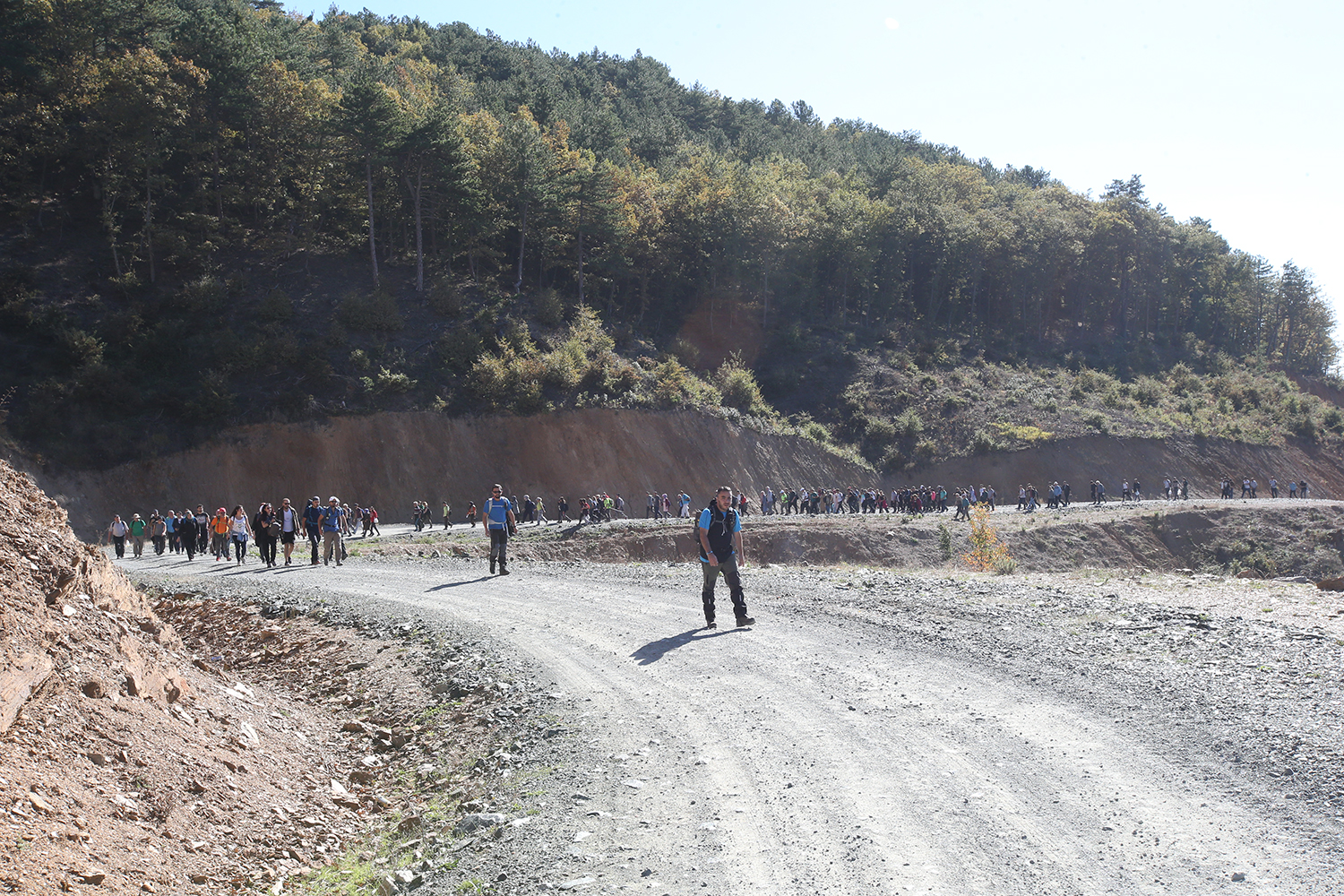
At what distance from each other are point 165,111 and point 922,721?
50.4m

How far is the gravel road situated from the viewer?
17.6 feet

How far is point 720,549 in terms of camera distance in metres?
12.5

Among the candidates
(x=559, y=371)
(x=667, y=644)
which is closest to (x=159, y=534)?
(x=559, y=371)

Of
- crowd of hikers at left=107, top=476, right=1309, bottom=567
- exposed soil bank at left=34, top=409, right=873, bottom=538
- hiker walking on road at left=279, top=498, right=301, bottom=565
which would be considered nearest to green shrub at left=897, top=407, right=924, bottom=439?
crowd of hikers at left=107, top=476, right=1309, bottom=567

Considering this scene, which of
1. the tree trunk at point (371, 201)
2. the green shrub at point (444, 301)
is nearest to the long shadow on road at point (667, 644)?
the green shrub at point (444, 301)

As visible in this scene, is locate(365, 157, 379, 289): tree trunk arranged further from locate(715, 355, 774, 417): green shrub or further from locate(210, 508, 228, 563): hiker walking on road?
locate(210, 508, 228, 563): hiker walking on road

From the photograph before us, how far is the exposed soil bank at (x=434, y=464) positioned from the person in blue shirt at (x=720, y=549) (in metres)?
31.7

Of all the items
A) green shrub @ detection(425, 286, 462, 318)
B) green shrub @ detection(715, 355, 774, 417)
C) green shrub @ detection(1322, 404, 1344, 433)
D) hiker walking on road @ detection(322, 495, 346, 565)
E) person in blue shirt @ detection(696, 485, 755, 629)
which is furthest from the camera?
green shrub @ detection(1322, 404, 1344, 433)

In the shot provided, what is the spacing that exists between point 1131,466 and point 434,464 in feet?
159

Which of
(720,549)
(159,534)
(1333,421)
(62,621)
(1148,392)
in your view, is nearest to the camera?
(62,621)

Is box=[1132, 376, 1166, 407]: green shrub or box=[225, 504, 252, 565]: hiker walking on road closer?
box=[225, 504, 252, 565]: hiker walking on road

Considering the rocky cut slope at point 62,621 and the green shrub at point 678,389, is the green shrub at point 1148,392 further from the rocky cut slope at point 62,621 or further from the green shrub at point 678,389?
the rocky cut slope at point 62,621

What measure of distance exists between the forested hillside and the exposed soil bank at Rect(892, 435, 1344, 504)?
2027mm

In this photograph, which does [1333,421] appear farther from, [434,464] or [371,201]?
[371,201]
